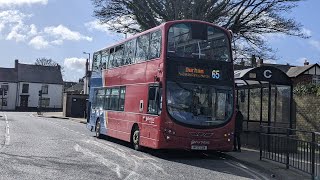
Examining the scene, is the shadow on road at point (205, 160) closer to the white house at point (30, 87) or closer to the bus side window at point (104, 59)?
the bus side window at point (104, 59)

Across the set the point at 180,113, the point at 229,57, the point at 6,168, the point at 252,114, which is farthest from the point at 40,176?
the point at 252,114

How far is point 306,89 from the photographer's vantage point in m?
21.7

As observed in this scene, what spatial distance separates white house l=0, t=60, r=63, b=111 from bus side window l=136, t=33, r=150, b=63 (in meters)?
83.9

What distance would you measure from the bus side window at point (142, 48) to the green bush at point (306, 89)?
8657mm

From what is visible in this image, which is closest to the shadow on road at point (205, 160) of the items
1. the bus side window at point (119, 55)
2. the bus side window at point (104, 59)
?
the bus side window at point (119, 55)

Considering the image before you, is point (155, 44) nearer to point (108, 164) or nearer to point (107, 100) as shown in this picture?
point (108, 164)

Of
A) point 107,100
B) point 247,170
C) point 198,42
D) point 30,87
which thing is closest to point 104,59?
point 107,100

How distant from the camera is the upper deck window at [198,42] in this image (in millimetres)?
15383

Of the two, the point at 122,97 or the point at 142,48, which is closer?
the point at 142,48

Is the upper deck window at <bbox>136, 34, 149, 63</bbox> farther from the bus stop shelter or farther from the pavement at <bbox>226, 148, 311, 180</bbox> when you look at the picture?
the pavement at <bbox>226, 148, 311, 180</bbox>

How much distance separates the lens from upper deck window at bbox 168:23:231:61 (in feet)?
50.5

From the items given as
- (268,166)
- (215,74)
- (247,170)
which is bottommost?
(247,170)

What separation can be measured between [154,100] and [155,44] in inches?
79.7

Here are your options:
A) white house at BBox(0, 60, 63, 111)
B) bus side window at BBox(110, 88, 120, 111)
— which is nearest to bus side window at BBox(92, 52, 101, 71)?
bus side window at BBox(110, 88, 120, 111)
